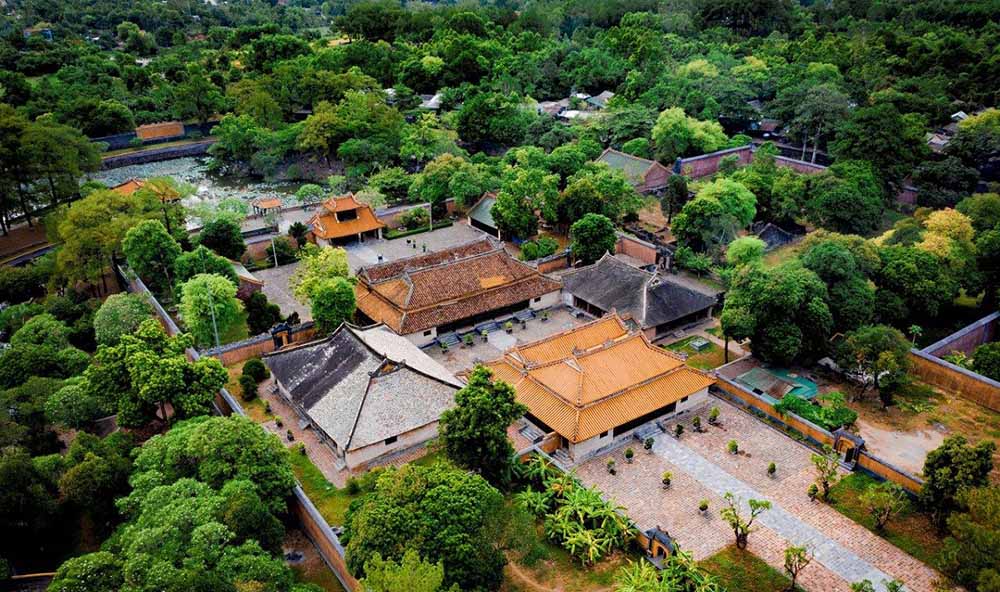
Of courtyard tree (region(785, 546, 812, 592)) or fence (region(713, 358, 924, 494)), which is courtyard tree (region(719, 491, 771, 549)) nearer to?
courtyard tree (region(785, 546, 812, 592))

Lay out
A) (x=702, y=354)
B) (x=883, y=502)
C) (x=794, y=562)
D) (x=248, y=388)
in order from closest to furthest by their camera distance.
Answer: (x=794, y=562) → (x=883, y=502) → (x=248, y=388) → (x=702, y=354)

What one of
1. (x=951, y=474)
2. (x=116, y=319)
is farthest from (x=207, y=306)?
(x=951, y=474)

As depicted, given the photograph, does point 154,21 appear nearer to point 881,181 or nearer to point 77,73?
point 77,73

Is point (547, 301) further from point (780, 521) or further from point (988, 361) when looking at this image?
point (988, 361)

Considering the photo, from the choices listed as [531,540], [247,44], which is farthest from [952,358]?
[247,44]

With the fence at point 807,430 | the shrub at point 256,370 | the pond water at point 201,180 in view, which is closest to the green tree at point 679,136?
the fence at point 807,430

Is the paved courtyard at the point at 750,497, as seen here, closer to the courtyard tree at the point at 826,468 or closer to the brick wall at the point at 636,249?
the courtyard tree at the point at 826,468
